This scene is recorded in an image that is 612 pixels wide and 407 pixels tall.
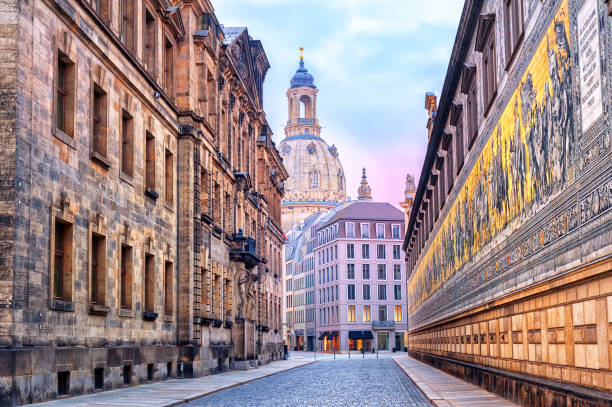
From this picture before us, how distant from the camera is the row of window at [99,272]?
22.3 m

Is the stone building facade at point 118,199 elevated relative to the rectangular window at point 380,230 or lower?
lower

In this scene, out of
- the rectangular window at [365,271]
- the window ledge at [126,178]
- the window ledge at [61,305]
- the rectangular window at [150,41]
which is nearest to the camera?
the window ledge at [61,305]

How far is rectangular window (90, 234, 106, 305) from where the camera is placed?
2517 cm

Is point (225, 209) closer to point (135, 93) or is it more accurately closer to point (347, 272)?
point (135, 93)

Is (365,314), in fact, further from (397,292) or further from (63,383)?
(63,383)

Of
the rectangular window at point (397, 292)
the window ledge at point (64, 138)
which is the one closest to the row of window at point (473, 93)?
the window ledge at point (64, 138)

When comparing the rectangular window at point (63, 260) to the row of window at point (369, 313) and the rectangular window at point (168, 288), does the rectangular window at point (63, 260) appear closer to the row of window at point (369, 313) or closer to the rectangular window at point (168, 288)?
the rectangular window at point (168, 288)

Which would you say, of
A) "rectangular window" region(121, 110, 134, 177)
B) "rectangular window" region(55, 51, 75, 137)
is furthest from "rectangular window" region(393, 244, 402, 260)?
"rectangular window" region(55, 51, 75, 137)

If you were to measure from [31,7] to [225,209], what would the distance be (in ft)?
88.9

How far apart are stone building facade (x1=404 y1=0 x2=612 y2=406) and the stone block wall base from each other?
0.04 meters

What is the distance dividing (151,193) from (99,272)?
20.2 ft

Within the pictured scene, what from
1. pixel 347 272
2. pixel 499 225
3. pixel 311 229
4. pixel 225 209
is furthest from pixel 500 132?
pixel 311 229

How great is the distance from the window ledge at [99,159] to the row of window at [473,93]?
1095 cm

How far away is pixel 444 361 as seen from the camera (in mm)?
41188
